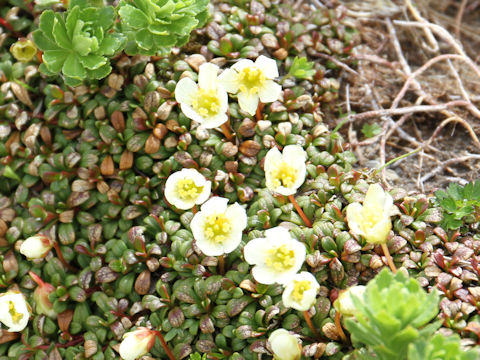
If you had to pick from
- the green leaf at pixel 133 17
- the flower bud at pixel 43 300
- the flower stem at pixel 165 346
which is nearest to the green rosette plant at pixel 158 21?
the green leaf at pixel 133 17

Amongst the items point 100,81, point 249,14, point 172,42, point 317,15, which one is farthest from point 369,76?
point 100,81

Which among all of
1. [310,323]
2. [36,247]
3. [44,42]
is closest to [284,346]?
[310,323]

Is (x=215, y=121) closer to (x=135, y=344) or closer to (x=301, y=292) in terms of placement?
(x=301, y=292)

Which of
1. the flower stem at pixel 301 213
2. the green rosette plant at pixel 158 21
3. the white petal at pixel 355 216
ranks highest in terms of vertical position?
the green rosette plant at pixel 158 21

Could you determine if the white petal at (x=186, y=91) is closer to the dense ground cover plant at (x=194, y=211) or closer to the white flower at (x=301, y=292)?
the dense ground cover plant at (x=194, y=211)

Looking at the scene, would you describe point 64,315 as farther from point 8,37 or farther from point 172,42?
point 8,37
